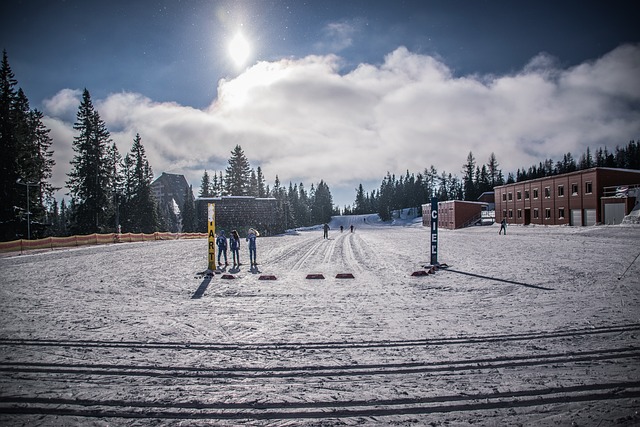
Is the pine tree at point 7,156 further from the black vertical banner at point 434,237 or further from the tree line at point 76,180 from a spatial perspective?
the black vertical banner at point 434,237

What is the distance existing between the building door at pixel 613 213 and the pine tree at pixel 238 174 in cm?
6867

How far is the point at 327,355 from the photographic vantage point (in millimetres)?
5234

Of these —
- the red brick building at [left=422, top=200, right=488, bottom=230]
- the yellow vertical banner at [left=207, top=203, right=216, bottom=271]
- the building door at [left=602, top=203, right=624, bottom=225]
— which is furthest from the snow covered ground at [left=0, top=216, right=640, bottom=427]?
the red brick building at [left=422, top=200, right=488, bottom=230]

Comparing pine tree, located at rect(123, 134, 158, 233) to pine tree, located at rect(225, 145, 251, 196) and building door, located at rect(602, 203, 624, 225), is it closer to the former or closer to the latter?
pine tree, located at rect(225, 145, 251, 196)

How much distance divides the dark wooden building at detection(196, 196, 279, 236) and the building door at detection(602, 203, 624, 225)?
49152 mm

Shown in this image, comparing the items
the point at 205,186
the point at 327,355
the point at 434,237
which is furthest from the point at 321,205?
the point at 327,355

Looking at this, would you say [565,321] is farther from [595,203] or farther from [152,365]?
[595,203]

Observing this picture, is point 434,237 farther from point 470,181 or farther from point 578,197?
point 470,181

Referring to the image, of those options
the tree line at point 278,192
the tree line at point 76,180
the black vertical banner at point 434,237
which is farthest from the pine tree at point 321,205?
the black vertical banner at point 434,237

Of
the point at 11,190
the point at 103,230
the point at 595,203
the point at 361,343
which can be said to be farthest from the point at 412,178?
the point at 361,343

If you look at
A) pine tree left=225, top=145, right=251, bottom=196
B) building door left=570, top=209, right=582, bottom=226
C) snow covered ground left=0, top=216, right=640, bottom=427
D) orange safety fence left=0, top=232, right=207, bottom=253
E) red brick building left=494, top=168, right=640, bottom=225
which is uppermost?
pine tree left=225, top=145, right=251, bottom=196

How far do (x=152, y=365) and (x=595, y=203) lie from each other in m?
51.0

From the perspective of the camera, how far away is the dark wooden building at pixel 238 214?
54.4 metres

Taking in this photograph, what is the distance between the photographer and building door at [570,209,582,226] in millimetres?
40500
